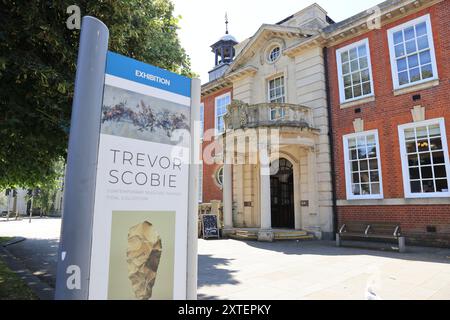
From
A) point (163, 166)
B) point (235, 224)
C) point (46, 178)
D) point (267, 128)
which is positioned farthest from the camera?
point (235, 224)

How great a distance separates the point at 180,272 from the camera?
2.76 metres

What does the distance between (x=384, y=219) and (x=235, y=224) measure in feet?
24.1

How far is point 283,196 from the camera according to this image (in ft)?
51.9

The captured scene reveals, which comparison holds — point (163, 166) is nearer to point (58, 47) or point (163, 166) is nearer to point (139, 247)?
point (139, 247)

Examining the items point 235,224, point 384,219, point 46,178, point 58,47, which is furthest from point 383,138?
point 46,178

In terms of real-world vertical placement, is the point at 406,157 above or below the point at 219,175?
below

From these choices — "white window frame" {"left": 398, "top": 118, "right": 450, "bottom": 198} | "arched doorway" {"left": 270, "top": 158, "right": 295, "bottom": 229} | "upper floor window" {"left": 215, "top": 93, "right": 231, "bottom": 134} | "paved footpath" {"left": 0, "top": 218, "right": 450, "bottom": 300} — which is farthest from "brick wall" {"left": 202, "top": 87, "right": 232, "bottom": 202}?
"white window frame" {"left": 398, "top": 118, "right": 450, "bottom": 198}

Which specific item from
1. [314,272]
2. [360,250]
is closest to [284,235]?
[360,250]

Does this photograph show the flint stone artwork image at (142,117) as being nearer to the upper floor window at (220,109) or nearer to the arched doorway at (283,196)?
the arched doorway at (283,196)

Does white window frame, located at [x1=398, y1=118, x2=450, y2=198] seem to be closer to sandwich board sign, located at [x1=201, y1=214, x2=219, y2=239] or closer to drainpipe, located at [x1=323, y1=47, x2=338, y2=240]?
drainpipe, located at [x1=323, y1=47, x2=338, y2=240]

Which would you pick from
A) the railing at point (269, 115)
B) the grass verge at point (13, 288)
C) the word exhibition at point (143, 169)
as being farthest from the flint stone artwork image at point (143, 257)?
the railing at point (269, 115)

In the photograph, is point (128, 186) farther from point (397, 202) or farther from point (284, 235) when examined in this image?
point (397, 202)

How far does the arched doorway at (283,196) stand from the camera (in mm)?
15430

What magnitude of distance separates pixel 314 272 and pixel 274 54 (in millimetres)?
12543
